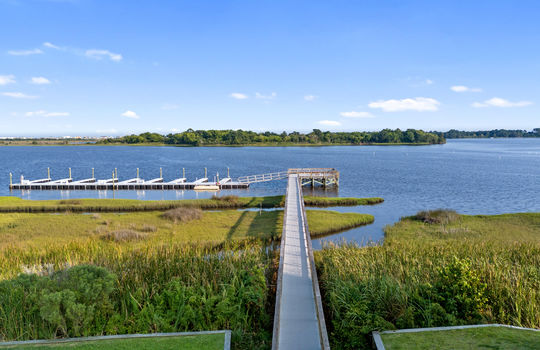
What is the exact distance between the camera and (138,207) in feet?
105

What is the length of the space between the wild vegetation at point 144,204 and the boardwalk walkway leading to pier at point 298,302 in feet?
61.9

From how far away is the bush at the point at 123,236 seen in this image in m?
20.0

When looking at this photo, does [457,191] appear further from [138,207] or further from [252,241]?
[138,207]

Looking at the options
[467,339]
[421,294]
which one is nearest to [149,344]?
[467,339]

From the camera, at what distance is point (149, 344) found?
6855 mm

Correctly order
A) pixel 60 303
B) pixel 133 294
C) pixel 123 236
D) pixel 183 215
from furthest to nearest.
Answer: pixel 183 215 < pixel 123 236 < pixel 133 294 < pixel 60 303

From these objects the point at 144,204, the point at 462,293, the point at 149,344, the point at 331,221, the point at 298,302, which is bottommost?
the point at 331,221

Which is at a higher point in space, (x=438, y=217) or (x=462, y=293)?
(x=462, y=293)

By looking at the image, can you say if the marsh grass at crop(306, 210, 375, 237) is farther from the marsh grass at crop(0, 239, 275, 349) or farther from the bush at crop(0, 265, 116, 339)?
the bush at crop(0, 265, 116, 339)

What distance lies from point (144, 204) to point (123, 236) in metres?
12.9

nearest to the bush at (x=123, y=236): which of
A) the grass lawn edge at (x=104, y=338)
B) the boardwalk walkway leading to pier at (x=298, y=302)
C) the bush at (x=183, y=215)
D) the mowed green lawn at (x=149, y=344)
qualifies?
the bush at (x=183, y=215)

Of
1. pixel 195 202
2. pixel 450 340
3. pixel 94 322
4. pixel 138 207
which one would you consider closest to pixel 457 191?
pixel 195 202

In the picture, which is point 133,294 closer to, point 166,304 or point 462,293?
point 166,304

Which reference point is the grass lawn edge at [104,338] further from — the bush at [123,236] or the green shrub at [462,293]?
the bush at [123,236]
